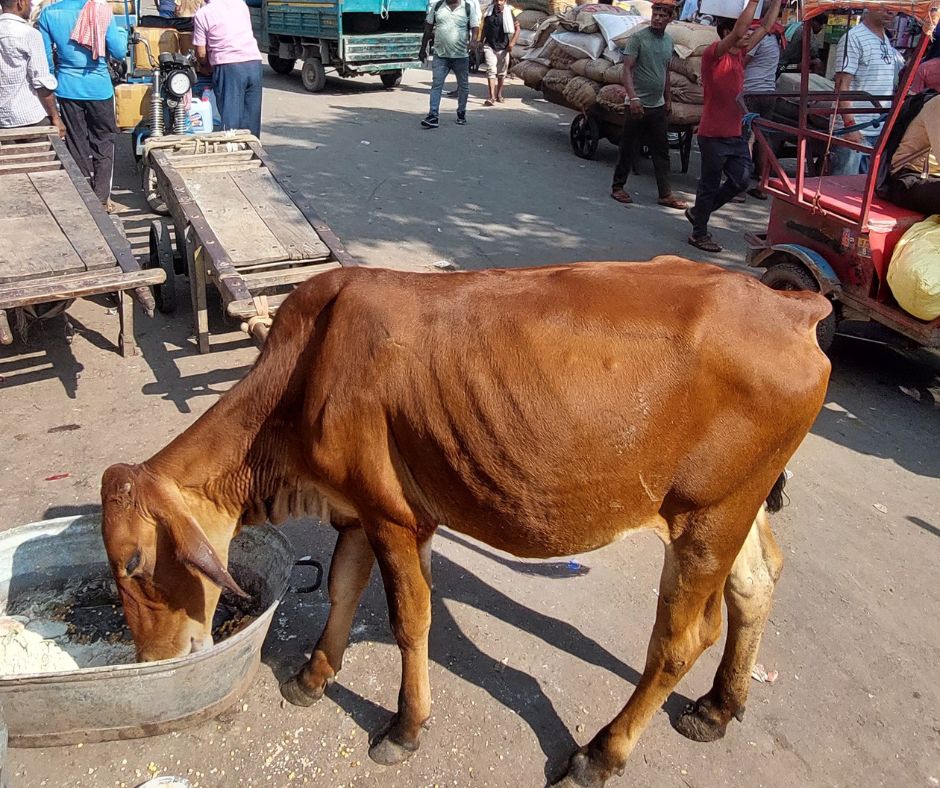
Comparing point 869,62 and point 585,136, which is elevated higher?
point 869,62

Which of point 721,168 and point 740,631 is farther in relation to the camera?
point 721,168

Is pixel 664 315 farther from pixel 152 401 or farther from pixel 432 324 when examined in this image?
pixel 152 401

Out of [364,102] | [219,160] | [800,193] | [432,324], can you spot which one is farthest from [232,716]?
[364,102]

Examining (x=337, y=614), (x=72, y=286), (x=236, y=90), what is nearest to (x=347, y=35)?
(x=236, y=90)

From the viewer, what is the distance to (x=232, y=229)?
577 cm

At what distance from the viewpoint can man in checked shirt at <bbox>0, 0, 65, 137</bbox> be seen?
707 centimetres

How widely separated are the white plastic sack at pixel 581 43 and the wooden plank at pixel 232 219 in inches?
277

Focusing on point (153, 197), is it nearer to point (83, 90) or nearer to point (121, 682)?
point (83, 90)

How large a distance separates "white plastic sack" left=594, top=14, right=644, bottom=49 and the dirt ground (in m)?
6.51

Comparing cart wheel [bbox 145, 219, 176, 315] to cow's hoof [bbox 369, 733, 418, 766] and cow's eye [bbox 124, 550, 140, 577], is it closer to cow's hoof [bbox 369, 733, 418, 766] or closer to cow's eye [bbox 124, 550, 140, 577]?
cow's eye [bbox 124, 550, 140, 577]

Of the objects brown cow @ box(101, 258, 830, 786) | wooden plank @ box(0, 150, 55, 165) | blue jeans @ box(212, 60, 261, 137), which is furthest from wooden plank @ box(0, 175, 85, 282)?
blue jeans @ box(212, 60, 261, 137)

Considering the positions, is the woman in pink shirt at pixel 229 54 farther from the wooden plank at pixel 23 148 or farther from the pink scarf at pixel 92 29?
the wooden plank at pixel 23 148

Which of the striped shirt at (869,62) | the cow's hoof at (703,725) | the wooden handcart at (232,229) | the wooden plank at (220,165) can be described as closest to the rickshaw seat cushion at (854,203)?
the striped shirt at (869,62)

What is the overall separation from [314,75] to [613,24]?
617 centimetres
